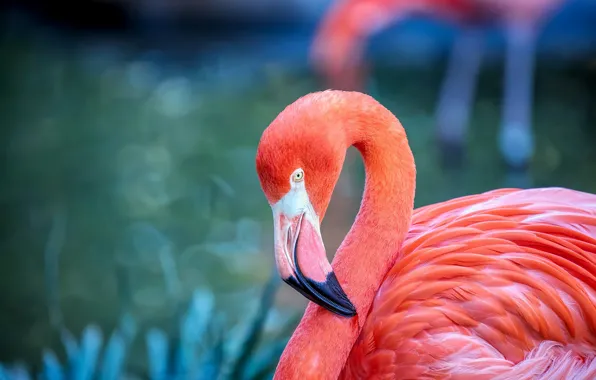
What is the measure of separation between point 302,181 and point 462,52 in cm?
379

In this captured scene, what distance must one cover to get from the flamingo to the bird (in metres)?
2.58

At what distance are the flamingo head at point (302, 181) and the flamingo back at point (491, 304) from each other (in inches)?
5.6

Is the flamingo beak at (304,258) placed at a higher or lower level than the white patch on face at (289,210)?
lower

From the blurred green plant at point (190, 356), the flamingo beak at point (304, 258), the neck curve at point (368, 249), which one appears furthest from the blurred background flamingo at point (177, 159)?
the flamingo beak at point (304, 258)

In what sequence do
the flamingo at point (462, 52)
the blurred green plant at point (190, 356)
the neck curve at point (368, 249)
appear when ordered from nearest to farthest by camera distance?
1. the neck curve at point (368, 249)
2. the blurred green plant at point (190, 356)
3. the flamingo at point (462, 52)

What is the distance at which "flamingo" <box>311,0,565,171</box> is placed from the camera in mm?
4234

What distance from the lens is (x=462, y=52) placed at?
16.1ft

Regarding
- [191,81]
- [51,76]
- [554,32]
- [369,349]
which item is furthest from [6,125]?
[554,32]

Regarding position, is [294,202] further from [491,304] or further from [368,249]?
[491,304]

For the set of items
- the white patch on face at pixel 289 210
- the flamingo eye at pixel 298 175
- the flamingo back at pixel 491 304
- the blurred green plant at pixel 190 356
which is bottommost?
the blurred green plant at pixel 190 356

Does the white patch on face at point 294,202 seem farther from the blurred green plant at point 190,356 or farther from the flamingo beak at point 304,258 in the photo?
the blurred green plant at point 190,356

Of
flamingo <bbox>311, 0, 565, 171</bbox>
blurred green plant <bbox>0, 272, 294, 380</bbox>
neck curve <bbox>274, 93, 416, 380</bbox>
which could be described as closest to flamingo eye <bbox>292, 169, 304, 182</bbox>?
neck curve <bbox>274, 93, 416, 380</bbox>

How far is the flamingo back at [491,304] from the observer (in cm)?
139

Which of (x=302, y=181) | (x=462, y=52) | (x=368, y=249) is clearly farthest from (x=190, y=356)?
(x=462, y=52)
